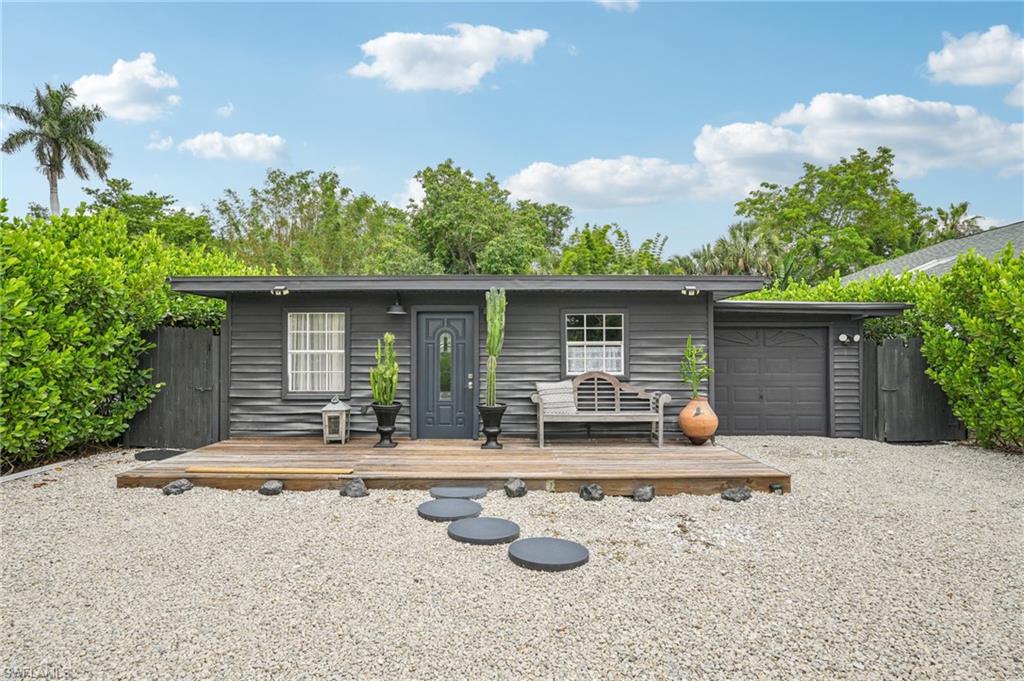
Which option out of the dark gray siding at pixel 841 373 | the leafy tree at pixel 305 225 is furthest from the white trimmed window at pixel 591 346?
the leafy tree at pixel 305 225

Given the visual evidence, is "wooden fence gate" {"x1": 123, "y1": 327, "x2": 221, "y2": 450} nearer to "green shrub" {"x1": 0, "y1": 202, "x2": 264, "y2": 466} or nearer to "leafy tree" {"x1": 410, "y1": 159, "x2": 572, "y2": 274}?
"green shrub" {"x1": 0, "y1": 202, "x2": 264, "y2": 466}

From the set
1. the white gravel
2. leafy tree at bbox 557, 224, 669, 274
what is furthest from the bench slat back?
leafy tree at bbox 557, 224, 669, 274

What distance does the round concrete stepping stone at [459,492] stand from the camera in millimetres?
4902

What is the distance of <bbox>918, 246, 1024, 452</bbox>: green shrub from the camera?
265 inches

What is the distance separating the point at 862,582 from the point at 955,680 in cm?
101

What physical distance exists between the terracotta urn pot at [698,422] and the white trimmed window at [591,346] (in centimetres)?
105

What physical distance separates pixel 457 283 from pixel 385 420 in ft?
6.05

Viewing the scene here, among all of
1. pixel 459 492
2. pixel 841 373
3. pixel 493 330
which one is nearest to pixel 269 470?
pixel 459 492

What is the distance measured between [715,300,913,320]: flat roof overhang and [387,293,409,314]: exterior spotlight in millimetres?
4415

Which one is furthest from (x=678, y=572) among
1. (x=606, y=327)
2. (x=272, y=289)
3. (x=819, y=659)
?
(x=272, y=289)

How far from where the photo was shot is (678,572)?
3.36 metres

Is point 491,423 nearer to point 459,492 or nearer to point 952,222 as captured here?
point 459,492

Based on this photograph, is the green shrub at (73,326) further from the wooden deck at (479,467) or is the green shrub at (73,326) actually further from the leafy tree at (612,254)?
the leafy tree at (612,254)

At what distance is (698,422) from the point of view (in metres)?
6.72
